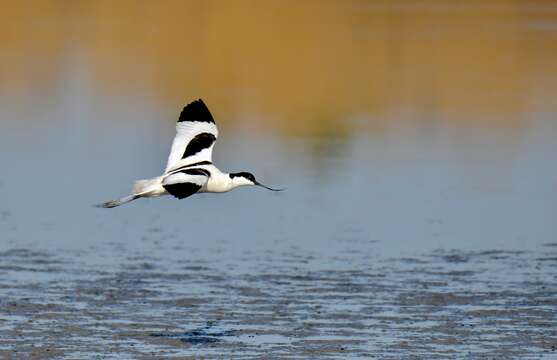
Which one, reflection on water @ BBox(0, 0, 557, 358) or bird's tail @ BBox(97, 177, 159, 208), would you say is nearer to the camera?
bird's tail @ BBox(97, 177, 159, 208)

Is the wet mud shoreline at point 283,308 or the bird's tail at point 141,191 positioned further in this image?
the bird's tail at point 141,191

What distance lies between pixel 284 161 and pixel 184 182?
8960mm

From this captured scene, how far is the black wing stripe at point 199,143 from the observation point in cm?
1316

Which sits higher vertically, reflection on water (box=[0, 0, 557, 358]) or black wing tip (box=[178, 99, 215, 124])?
black wing tip (box=[178, 99, 215, 124])

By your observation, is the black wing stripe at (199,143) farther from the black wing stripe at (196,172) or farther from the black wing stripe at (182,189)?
the black wing stripe at (182,189)

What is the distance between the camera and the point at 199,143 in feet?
43.3

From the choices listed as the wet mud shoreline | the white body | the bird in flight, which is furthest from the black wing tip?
the wet mud shoreline

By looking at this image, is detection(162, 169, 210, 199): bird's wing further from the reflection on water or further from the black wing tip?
the black wing tip

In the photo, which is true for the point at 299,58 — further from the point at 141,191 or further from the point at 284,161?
the point at 141,191

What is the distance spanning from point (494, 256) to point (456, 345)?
3.51m

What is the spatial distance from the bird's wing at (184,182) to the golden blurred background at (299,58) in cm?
1164

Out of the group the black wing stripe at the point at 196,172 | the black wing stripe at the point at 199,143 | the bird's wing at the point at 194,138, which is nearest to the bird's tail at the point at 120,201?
the black wing stripe at the point at 196,172

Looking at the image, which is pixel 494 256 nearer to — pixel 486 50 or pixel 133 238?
pixel 133 238

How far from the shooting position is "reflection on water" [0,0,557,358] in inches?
526
